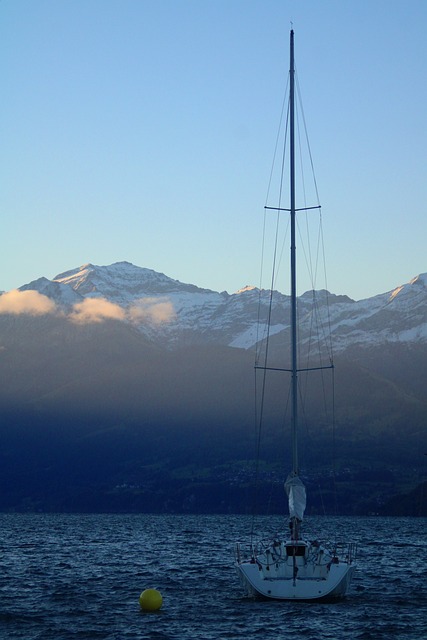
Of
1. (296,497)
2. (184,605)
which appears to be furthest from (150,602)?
(296,497)

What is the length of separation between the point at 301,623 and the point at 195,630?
7417 millimetres

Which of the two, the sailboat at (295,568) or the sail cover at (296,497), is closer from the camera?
the sailboat at (295,568)

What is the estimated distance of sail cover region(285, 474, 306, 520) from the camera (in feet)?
263

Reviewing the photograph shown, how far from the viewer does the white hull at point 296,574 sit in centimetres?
7281

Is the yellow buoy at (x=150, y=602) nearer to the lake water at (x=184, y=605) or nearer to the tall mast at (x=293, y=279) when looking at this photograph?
the lake water at (x=184, y=605)

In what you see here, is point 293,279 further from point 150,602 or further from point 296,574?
point 150,602

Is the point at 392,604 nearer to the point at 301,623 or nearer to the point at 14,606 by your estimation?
the point at 301,623

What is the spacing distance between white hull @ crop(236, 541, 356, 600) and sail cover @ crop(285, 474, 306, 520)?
3.04m

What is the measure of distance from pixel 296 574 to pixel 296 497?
825 centimetres

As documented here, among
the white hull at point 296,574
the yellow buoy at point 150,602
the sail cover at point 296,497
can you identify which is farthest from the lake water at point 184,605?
the sail cover at point 296,497

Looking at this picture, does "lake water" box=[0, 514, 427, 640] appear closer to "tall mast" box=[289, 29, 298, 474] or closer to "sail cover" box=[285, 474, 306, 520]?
"sail cover" box=[285, 474, 306, 520]

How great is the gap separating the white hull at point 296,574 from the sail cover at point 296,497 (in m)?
3.04

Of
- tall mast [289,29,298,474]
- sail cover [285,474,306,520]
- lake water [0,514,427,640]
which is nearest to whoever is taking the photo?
lake water [0,514,427,640]

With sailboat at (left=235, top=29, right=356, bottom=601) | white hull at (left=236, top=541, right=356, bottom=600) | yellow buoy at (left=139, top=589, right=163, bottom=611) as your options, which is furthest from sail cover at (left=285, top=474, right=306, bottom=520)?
yellow buoy at (left=139, top=589, right=163, bottom=611)
